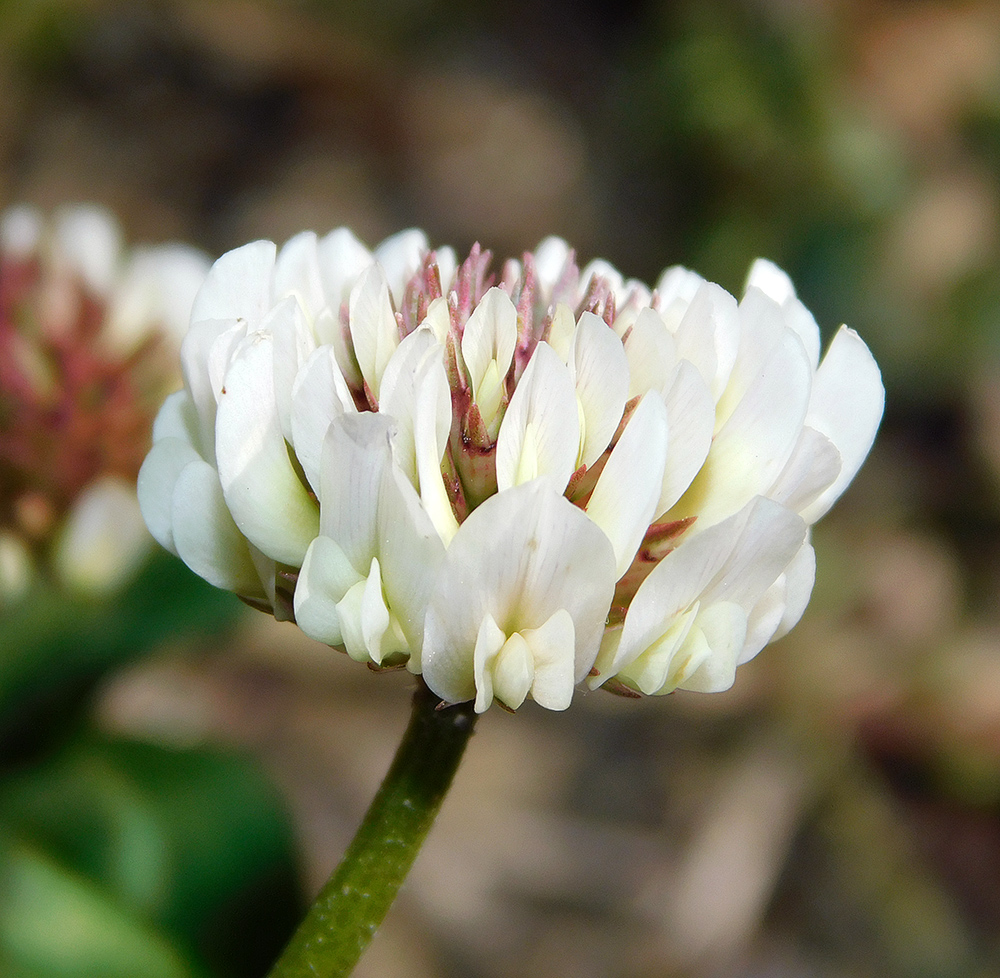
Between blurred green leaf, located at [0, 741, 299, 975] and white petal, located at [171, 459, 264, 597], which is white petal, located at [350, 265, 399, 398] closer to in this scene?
white petal, located at [171, 459, 264, 597]

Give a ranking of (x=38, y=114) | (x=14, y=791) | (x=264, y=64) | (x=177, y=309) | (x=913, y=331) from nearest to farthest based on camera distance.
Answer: (x=14, y=791)
(x=177, y=309)
(x=913, y=331)
(x=38, y=114)
(x=264, y=64)

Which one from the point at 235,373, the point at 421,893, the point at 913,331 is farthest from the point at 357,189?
the point at 235,373

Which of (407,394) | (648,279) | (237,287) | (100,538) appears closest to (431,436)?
(407,394)

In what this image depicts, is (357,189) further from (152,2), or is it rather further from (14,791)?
(14,791)

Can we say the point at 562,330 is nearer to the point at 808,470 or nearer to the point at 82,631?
the point at 808,470

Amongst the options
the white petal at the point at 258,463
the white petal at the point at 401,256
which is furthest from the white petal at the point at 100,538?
the white petal at the point at 258,463

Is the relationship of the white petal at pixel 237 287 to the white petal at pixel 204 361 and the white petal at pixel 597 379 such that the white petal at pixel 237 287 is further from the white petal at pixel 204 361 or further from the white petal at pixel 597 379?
the white petal at pixel 597 379
